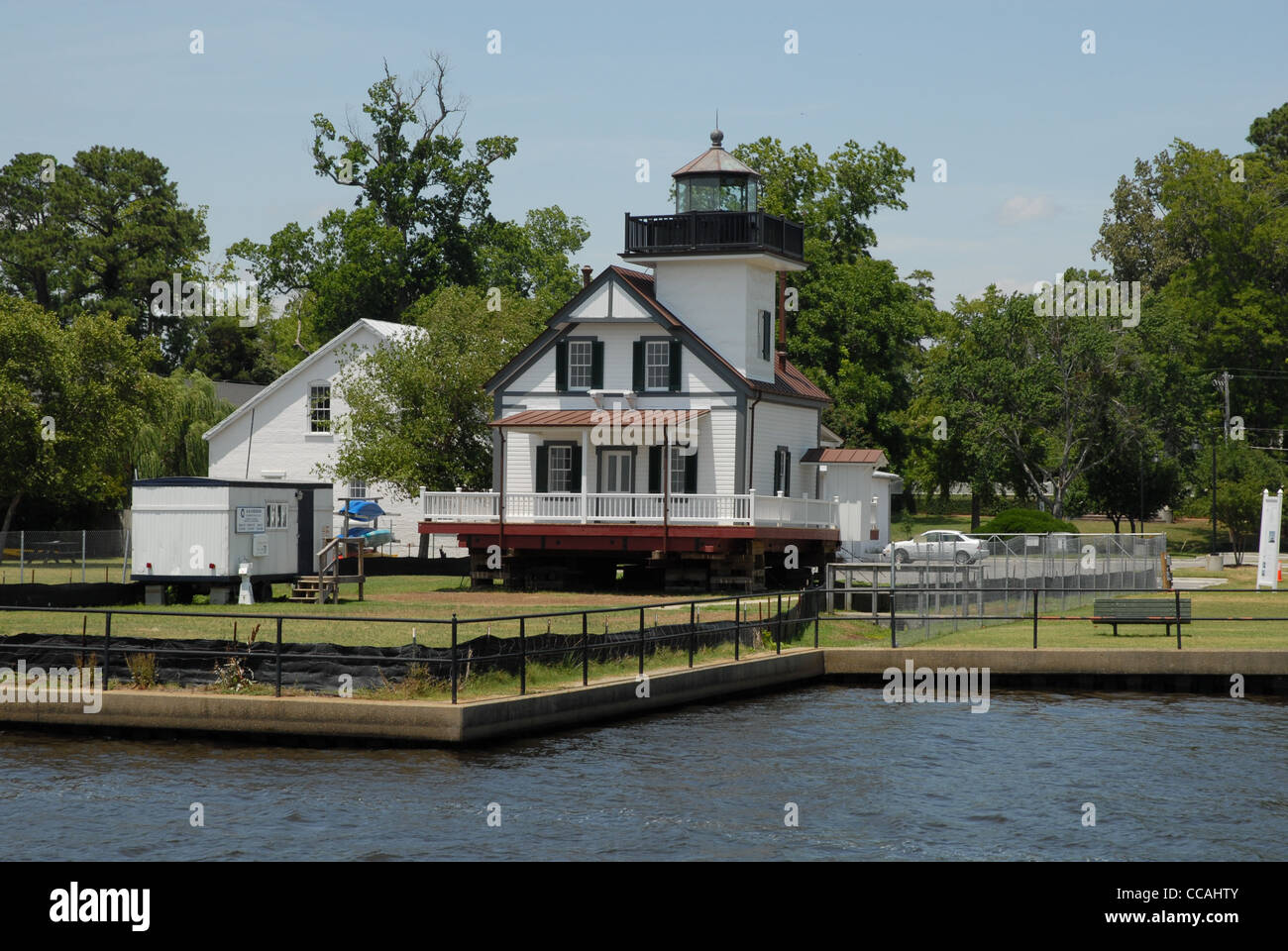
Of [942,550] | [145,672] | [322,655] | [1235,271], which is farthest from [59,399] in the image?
[1235,271]

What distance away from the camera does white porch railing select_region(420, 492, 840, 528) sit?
42562 millimetres

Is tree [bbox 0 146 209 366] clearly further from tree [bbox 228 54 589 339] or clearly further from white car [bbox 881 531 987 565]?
white car [bbox 881 531 987 565]

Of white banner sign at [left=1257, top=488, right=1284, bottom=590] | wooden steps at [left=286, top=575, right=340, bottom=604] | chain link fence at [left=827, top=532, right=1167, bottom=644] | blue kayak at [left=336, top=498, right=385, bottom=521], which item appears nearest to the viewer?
chain link fence at [left=827, top=532, right=1167, bottom=644]

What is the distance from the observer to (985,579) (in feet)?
136

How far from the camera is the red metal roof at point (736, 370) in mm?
45812

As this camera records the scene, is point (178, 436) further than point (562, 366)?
Yes

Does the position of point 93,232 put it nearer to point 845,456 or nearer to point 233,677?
point 845,456

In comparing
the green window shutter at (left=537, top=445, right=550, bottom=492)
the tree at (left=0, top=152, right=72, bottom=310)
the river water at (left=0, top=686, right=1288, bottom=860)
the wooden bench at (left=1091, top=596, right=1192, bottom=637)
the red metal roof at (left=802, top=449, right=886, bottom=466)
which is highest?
the tree at (left=0, top=152, right=72, bottom=310)

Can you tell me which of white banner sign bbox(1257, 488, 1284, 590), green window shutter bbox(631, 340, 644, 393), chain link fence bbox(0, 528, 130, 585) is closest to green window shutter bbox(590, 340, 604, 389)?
green window shutter bbox(631, 340, 644, 393)

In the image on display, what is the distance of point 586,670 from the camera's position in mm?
24469

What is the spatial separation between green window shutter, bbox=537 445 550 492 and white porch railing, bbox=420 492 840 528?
266 centimetres

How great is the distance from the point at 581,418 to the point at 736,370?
5010mm

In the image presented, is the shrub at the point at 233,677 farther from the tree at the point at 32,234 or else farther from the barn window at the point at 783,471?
the tree at the point at 32,234

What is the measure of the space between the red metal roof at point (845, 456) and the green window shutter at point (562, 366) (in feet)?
27.2
